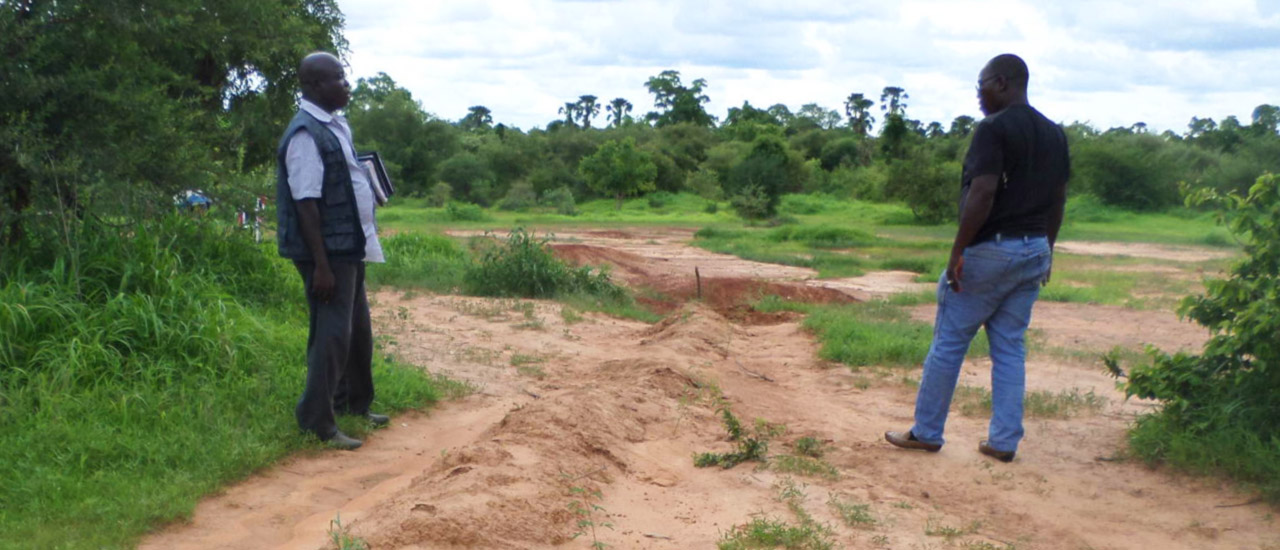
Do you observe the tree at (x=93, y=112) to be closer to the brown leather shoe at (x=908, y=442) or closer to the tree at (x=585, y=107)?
the brown leather shoe at (x=908, y=442)

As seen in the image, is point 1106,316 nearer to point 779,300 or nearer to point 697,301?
point 779,300

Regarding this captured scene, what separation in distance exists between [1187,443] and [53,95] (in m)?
5.53

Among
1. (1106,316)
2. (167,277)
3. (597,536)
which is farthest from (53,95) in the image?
(1106,316)

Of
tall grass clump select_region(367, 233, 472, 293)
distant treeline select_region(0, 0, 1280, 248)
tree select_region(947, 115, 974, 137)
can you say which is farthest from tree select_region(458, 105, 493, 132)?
tall grass clump select_region(367, 233, 472, 293)

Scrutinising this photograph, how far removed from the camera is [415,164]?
145 feet

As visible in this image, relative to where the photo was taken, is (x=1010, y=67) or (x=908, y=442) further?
(x=908, y=442)

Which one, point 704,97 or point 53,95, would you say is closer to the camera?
point 53,95

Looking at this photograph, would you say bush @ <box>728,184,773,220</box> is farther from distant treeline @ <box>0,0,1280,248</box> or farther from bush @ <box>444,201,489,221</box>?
bush @ <box>444,201,489,221</box>

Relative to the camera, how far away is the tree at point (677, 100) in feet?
209

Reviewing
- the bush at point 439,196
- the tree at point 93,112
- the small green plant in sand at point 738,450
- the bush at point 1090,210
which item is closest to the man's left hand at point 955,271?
the small green plant in sand at point 738,450

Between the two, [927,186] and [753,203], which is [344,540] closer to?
[753,203]

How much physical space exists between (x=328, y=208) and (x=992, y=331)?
110 inches

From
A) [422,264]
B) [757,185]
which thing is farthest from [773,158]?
[422,264]

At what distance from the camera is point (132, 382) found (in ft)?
16.5
